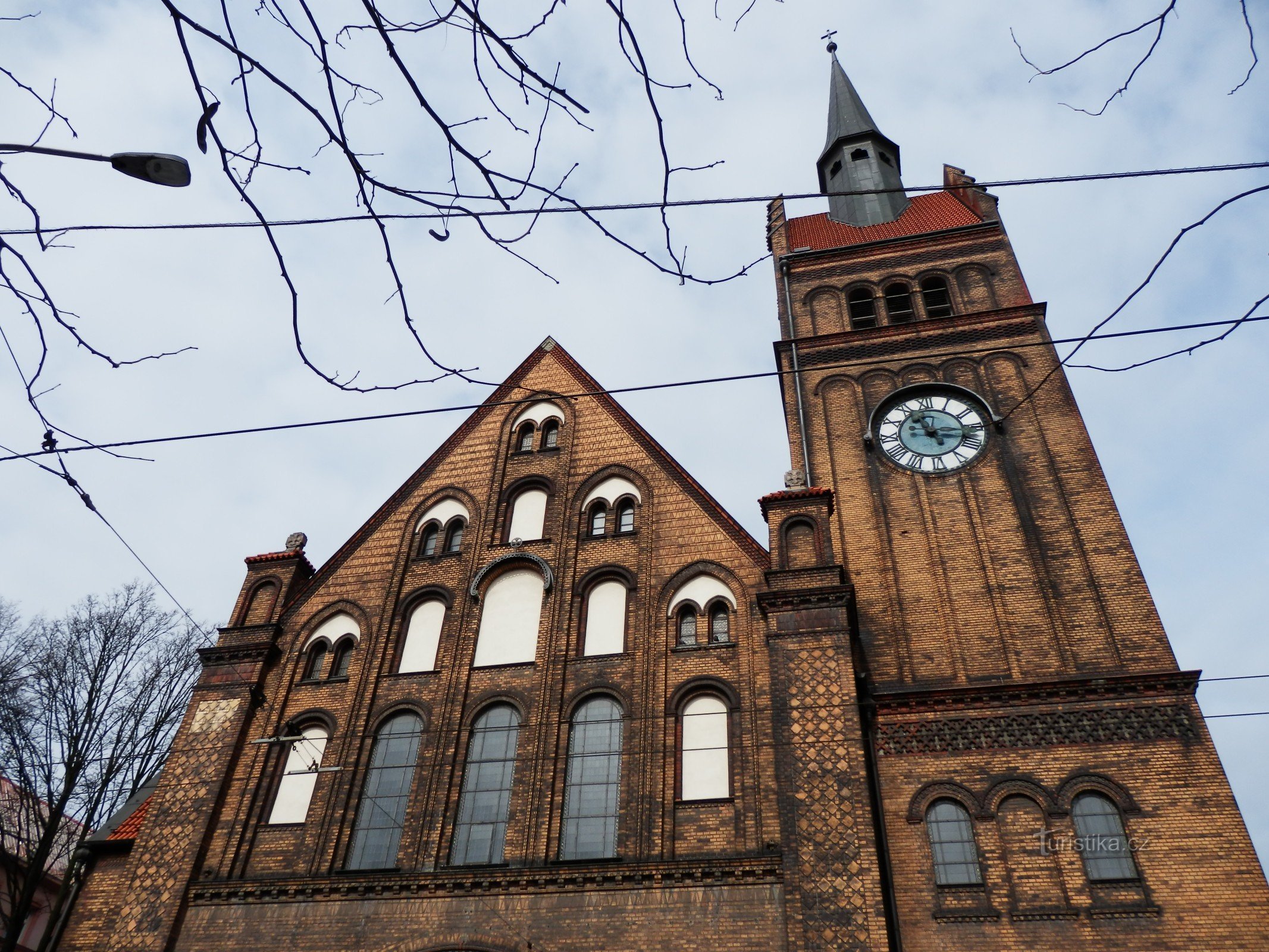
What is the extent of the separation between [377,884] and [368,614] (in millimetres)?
5341

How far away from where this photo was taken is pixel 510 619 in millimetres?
17891

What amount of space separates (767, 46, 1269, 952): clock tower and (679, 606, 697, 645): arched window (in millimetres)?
2030

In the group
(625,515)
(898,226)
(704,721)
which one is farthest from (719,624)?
(898,226)

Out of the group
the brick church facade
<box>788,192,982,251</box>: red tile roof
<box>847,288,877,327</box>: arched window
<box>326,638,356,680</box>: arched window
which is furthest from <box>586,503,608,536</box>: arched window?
<box>788,192,982,251</box>: red tile roof

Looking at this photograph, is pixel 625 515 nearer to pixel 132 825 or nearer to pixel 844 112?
pixel 132 825

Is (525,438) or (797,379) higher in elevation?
(797,379)

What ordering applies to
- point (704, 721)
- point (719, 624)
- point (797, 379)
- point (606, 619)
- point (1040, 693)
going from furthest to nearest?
point (797, 379) → point (606, 619) → point (719, 624) → point (704, 721) → point (1040, 693)

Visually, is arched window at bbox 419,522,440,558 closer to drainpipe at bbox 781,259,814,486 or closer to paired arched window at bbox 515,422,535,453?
paired arched window at bbox 515,422,535,453

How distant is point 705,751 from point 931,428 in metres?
9.45

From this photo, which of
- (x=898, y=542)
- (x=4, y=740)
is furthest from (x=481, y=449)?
(x=4, y=740)

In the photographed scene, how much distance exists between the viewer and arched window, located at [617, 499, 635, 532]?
1887 cm

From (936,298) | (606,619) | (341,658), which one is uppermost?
(936,298)

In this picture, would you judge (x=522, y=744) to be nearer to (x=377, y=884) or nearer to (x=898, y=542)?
(x=377, y=884)

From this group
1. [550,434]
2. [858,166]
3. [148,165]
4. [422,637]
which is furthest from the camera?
[858,166]
